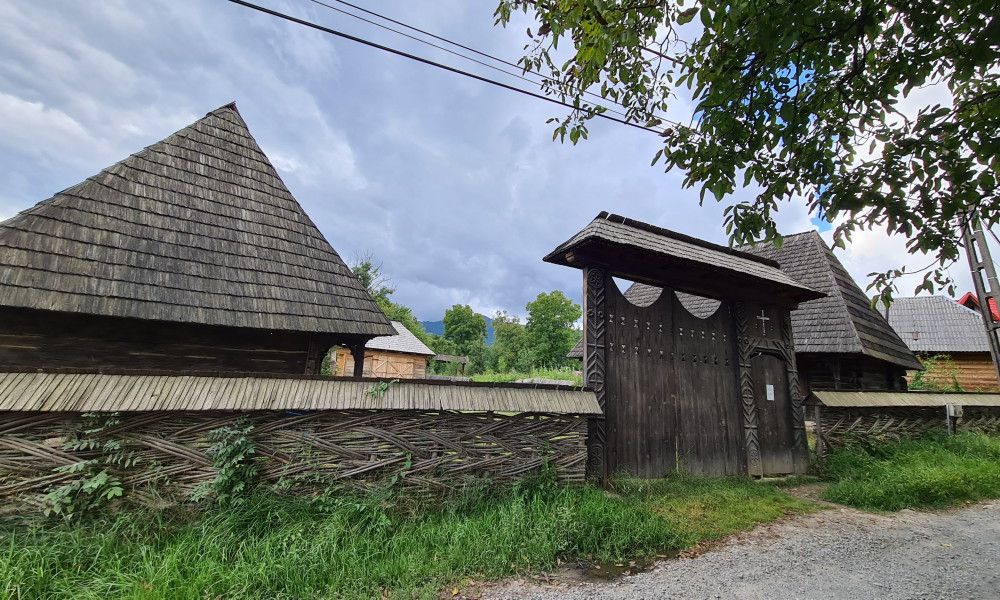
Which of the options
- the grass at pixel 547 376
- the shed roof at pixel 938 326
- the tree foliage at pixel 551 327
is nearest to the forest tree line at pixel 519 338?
the tree foliage at pixel 551 327

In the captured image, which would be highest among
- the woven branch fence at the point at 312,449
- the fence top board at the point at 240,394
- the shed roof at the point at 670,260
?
the shed roof at the point at 670,260

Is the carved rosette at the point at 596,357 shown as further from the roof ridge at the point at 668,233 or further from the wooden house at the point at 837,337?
the wooden house at the point at 837,337

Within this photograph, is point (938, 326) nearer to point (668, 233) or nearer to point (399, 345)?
point (668, 233)

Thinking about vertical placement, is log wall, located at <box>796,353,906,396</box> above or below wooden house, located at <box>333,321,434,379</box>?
below

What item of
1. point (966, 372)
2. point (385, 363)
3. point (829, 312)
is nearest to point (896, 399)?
point (829, 312)

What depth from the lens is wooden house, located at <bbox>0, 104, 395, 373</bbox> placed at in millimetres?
5289

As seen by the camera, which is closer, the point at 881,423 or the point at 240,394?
the point at 240,394

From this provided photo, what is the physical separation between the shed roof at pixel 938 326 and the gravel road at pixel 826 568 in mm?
20515

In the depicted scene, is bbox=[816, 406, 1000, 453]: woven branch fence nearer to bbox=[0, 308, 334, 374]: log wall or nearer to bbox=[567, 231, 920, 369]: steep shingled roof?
bbox=[567, 231, 920, 369]: steep shingled roof

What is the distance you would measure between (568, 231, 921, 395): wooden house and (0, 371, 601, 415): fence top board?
937cm

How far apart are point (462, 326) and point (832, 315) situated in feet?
168

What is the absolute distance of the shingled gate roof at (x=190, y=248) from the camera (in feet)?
17.4

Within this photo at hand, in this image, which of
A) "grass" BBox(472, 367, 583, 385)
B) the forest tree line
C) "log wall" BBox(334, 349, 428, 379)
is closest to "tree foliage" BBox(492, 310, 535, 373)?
the forest tree line

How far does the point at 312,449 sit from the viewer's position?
3.88m
